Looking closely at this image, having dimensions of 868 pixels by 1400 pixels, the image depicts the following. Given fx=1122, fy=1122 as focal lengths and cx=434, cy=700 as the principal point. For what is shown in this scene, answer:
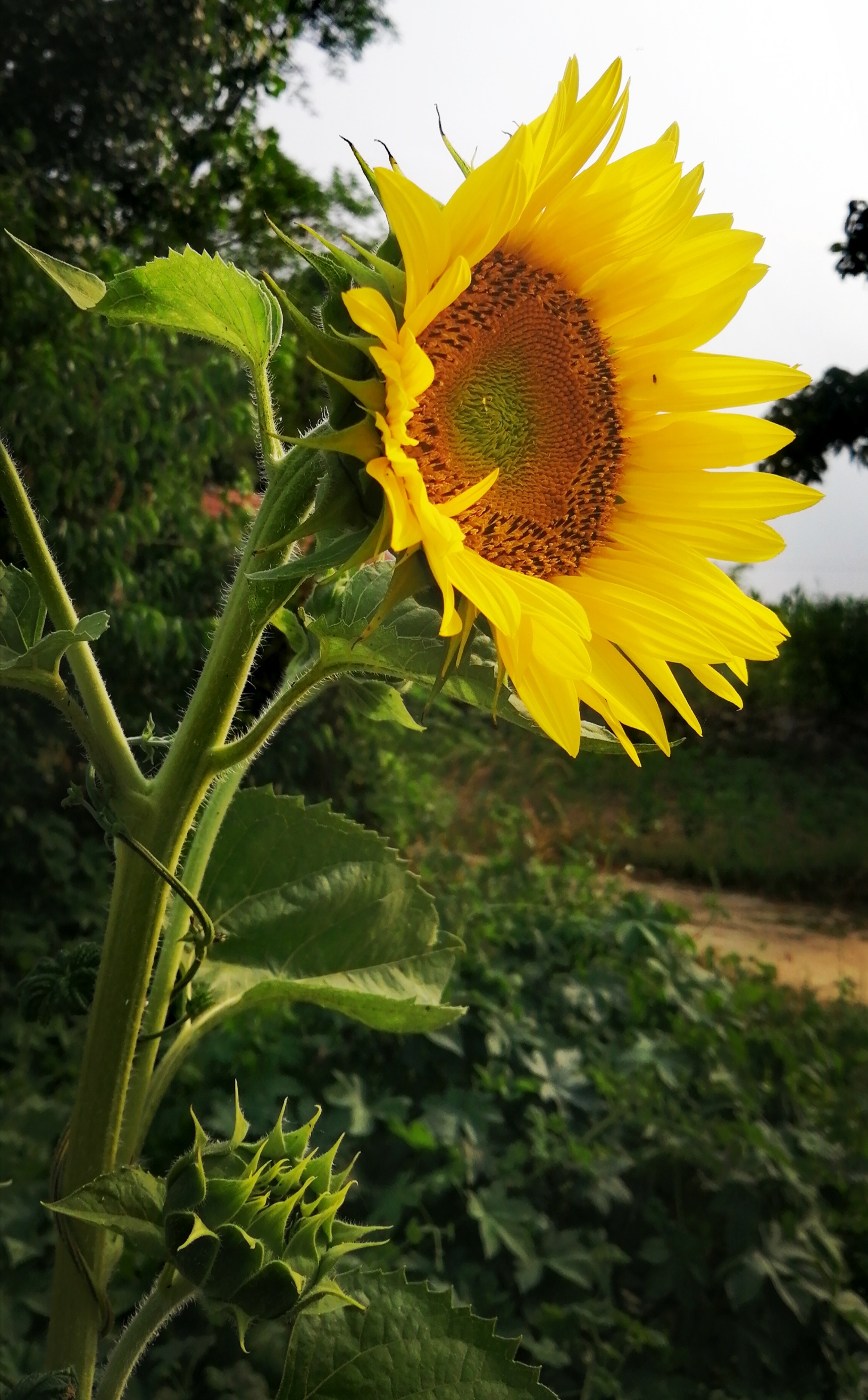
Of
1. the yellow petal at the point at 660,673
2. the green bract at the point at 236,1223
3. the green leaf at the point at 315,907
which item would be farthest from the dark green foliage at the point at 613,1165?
the yellow petal at the point at 660,673

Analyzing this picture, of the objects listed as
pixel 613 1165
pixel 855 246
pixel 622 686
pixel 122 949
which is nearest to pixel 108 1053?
pixel 122 949

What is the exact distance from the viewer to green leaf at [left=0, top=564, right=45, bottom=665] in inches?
16.6

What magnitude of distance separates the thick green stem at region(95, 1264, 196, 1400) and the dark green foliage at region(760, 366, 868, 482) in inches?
268

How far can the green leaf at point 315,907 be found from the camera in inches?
23.1

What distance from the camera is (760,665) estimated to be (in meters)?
7.16

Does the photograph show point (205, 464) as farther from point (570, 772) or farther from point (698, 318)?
point (570, 772)

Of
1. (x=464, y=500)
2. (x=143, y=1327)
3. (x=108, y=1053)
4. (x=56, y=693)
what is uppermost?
(x=464, y=500)

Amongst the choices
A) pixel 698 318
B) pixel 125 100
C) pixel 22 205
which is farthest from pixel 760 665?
pixel 698 318

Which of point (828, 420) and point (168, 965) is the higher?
point (828, 420)

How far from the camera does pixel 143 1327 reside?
456 mm

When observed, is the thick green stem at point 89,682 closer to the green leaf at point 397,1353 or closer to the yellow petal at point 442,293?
the yellow petal at point 442,293

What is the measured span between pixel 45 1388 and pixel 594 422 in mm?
432

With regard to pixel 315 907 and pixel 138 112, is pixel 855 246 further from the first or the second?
pixel 315 907

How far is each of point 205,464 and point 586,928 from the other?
54.6 inches
